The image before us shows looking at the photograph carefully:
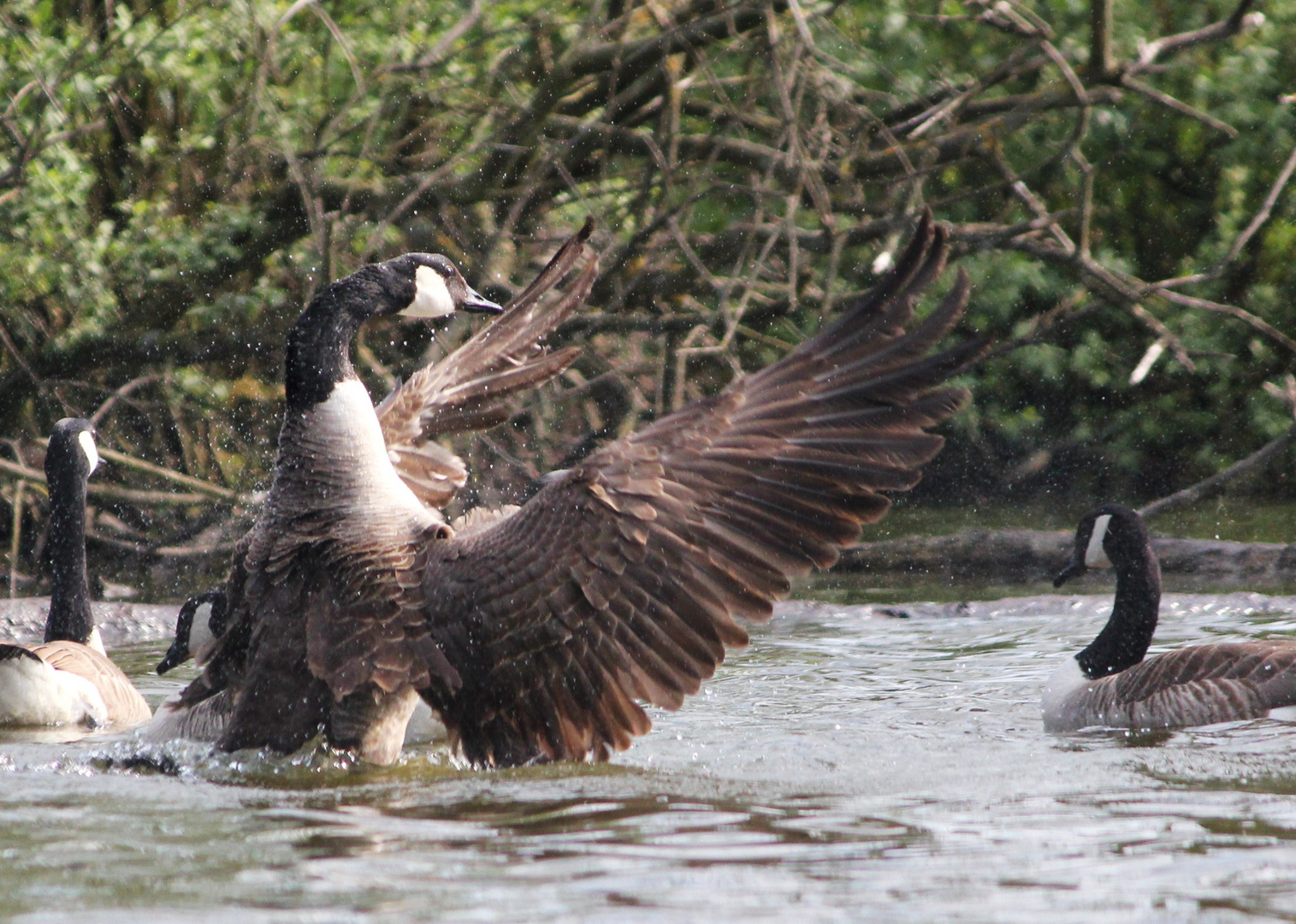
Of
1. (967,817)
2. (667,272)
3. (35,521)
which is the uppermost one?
(667,272)

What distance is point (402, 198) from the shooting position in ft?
34.4

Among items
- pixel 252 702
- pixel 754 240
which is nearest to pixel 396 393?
pixel 252 702

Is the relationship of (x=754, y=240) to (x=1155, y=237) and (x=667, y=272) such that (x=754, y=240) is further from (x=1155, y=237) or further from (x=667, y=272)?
(x=1155, y=237)

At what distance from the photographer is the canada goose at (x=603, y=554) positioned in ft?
16.2

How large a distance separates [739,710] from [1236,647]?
1.97 m

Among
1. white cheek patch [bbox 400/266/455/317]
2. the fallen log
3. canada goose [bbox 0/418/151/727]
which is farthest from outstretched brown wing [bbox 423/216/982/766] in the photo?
the fallen log

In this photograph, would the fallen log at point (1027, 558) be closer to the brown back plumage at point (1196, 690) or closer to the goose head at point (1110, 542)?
the goose head at point (1110, 542)

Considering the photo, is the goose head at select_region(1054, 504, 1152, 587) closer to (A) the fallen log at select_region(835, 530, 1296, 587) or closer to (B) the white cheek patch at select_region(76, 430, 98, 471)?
(A) the fallen log at select_region(835, 530, 1296, 587)

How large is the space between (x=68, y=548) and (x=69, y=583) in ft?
0.55

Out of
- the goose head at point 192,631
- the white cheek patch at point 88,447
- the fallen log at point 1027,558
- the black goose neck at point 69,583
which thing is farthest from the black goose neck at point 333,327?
the fallen log at point 1027,558

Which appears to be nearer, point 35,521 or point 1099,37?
point 1099,37

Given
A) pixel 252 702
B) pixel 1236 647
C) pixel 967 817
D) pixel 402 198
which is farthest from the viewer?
pixel 402 198

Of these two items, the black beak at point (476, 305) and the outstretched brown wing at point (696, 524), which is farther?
the black beak at point (476, 305)

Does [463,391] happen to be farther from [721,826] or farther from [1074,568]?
[721,826]
